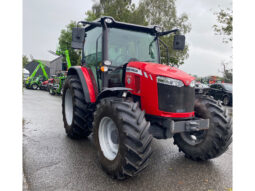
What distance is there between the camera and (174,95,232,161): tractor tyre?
3250mm

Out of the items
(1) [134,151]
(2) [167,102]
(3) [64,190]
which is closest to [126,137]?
(1) [134,151]

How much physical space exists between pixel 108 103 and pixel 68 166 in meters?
1.23

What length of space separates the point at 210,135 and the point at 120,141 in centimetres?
157

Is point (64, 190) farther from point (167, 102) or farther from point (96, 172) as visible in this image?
point (167, 102)

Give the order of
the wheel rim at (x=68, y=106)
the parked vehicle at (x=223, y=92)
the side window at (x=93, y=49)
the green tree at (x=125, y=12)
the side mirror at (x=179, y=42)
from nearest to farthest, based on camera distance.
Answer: the side window at (x=93, y=49) < the side mirror at (x=179, y=42) < the wheel rim at (x=68, y=106) < the parked vehicle at (x=223, y=92) < the green tree at (x=125, y=12)

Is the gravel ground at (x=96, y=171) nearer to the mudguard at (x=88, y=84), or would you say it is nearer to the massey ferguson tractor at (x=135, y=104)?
the massey ferguson tractor at (x=135, y=104)

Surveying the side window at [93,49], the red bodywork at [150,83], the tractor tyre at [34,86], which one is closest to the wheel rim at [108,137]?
the red bodywork at [150,83]

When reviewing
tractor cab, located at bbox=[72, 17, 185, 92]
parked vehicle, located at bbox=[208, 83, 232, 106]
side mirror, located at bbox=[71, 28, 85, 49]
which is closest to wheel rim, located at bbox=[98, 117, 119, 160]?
tractor cab, located at bbox=[72, 17, 185, 92]

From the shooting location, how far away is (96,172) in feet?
9.96

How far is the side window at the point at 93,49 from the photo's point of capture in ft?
12.1

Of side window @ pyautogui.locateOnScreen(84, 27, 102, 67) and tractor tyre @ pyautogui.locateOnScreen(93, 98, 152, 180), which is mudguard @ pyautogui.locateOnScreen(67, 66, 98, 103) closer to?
side window @ pyautogui.locateOnScreen(84, 27, 102, 67)

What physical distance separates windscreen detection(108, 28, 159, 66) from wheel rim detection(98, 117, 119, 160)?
1.07m

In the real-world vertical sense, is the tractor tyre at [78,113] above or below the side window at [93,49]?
below

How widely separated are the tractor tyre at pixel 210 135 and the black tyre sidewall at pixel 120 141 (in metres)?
1.53
